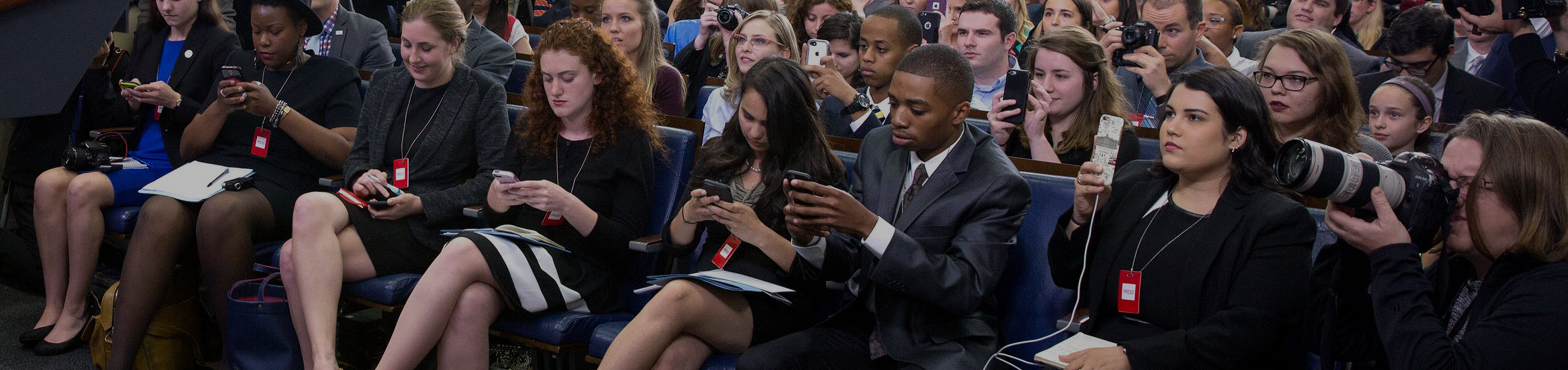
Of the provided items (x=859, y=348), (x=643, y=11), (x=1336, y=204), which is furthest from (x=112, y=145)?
(x=1336, y=204)

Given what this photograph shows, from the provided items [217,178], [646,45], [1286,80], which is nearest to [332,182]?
[217,178]

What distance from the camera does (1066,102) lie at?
10.3 feet

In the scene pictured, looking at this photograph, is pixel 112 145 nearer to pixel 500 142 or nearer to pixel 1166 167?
pixel 500 142

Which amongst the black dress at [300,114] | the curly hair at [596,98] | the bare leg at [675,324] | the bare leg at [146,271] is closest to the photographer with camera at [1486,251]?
the bare leg at [675,324]

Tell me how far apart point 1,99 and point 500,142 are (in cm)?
197

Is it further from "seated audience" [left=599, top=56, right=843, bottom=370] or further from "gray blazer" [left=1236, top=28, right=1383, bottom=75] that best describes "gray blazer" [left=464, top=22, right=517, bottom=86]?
"gray blazer" [left=1236, top=28, right=1383, bottom=75]

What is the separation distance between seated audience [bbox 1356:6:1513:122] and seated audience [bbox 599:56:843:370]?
1964mm

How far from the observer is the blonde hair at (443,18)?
348 cm

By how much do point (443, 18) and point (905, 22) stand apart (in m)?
1.38

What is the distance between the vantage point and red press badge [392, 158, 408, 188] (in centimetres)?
345

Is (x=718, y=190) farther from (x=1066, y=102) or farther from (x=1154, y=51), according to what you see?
(x=1154, y=51)

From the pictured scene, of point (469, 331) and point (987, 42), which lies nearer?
point (469, 331)

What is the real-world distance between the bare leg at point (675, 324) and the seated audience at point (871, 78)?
1.02 metres

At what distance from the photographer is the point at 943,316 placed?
2.52 metres
